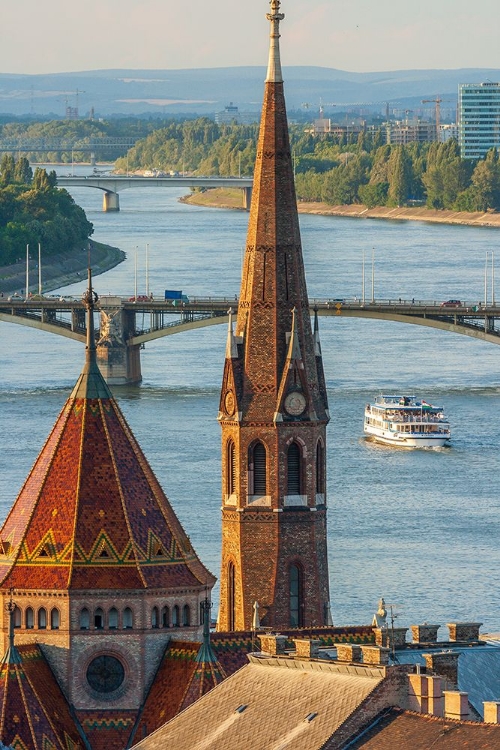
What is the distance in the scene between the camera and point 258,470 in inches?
2079

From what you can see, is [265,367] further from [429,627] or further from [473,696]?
[473,696]

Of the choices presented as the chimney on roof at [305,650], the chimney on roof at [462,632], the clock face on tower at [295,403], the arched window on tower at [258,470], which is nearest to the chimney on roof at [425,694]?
the chimney on roof at [305,650]

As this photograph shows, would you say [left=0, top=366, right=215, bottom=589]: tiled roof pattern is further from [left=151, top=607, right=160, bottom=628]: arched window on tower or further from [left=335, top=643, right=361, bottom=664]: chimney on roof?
[left=335, top=643, right=361, bottom=664]: chimney on roof

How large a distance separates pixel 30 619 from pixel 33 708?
163 cm

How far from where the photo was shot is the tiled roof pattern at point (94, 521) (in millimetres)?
45094

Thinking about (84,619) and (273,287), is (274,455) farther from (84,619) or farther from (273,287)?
(84,619)

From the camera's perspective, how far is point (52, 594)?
44938 mm

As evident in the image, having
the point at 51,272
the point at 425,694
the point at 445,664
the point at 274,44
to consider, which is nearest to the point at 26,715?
the point at 445,664

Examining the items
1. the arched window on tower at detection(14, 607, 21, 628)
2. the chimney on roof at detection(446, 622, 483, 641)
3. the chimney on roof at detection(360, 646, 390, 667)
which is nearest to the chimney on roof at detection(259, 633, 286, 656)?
the chimney on roof at detection(360, 646, 390, 667)

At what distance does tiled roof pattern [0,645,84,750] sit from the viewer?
43.5 m

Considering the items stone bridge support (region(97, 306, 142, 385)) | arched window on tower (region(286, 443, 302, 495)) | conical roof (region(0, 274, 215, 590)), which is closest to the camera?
conical roof (region(0, 274, 215, 590))

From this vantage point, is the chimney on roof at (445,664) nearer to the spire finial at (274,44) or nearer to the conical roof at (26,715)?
the conical roof at (26,715)

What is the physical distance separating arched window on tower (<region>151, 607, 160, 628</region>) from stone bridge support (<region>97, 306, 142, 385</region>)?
8587 centimetres

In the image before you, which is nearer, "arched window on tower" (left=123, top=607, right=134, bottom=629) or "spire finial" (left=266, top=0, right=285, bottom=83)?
"arched window on tower" (left=123, top=607, right=134, bottom=629)
